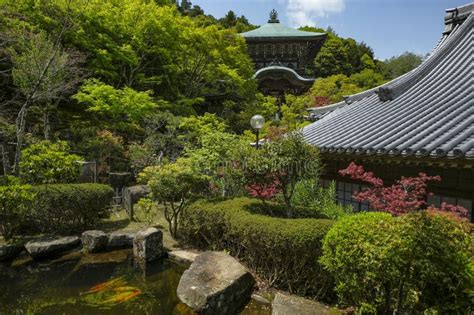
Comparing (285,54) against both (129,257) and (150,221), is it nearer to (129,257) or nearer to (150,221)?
(150,221)

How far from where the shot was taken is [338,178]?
888 centimetres

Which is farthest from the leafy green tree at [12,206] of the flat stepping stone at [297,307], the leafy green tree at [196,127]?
the leafy green tree at [196,127]

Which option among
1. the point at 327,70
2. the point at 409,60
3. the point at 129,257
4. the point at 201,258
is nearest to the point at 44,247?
the point at 129,257

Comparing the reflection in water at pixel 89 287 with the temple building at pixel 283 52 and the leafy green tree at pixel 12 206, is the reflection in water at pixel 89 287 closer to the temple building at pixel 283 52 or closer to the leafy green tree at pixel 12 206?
the leafy green tree at pixel 12 206

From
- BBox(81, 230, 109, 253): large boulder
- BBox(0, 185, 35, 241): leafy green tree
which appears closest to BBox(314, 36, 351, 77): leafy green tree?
BBox(81, 230, 109, 253): large boulder

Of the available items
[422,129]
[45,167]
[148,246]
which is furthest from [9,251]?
[422,129]

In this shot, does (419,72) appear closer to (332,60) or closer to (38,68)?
(38,68)

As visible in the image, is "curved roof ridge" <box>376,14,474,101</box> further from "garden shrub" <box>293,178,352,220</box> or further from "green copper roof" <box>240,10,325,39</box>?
"green copper roof" <box>240,10,325,39</box>

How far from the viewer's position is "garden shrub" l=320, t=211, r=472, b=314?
3.50 m

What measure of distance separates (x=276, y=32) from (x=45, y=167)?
93.9 ft

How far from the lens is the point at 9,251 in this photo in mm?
7820

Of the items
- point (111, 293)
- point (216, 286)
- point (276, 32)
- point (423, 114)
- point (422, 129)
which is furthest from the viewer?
point (276, 32)

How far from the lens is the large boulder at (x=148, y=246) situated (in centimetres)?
767

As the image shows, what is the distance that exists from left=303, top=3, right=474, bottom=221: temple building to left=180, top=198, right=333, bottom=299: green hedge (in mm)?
2096
